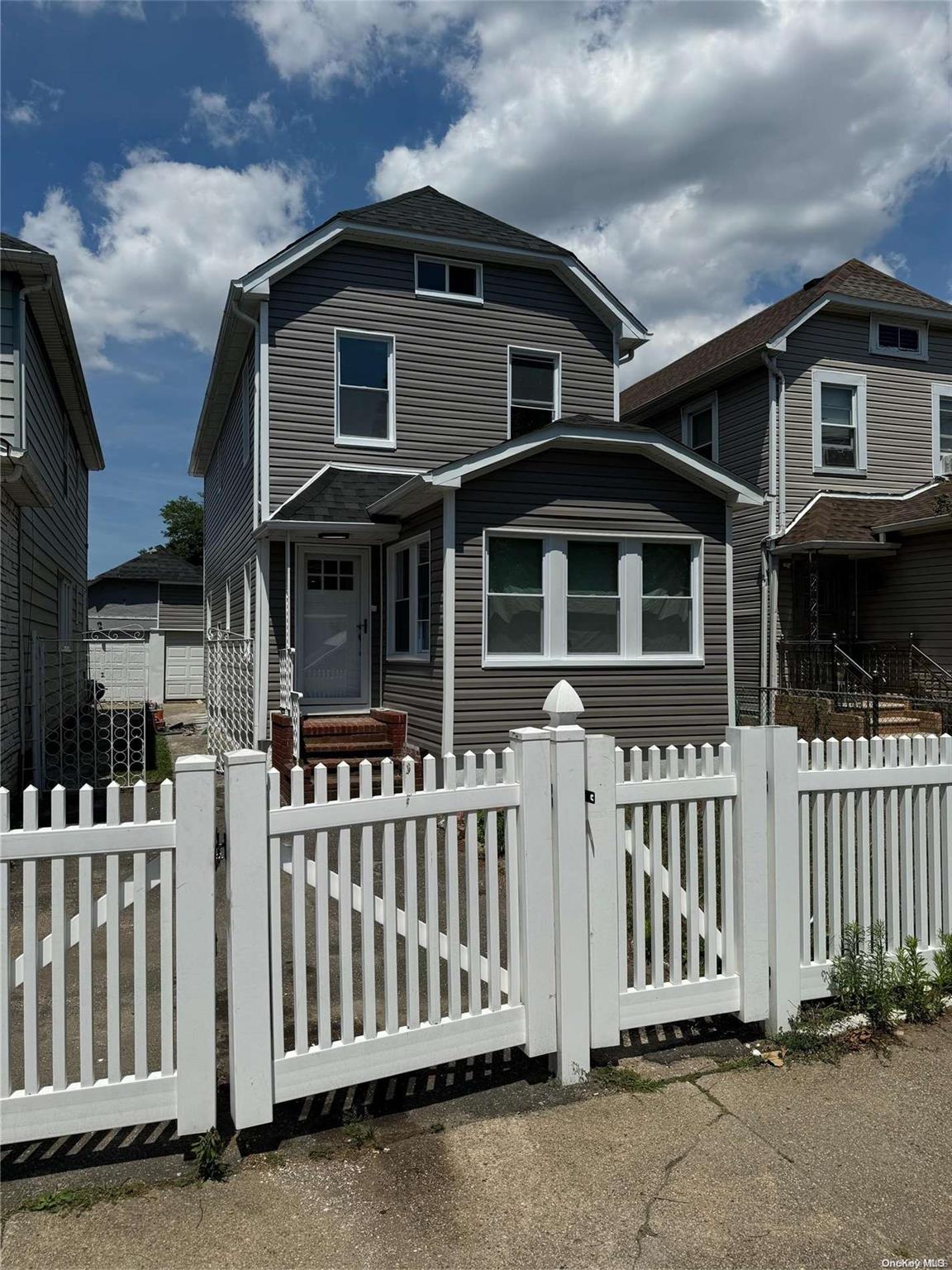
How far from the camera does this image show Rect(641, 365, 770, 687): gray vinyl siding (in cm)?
1544

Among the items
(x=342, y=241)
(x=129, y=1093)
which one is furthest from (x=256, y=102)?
(x=129, y=1093)

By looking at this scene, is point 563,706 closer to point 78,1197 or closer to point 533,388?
point 78,1197

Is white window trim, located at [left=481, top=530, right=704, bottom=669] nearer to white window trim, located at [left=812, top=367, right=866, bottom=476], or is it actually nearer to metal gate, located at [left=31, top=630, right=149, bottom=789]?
metal gate, located at [left=31, top=630, right=149, bottom=789]

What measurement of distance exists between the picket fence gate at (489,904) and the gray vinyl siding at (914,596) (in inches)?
432


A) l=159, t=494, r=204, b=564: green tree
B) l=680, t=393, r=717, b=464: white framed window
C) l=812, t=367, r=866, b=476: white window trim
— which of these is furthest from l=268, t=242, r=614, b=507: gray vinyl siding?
l=159, t=494, r=204, b=564: green tree

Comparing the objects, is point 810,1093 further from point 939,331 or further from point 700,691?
point 939,331

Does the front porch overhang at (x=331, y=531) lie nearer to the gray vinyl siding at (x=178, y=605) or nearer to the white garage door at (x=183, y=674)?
the white garage door at (x=183, y=674)

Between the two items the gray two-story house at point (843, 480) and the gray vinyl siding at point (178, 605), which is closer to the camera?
the gray two-story house at point (843, 480)

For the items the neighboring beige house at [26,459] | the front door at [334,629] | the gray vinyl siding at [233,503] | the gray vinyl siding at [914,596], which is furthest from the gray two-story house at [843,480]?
the neighboring beige house at [26,459]

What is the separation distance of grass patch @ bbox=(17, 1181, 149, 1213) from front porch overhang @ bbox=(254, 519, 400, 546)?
27.7 feet

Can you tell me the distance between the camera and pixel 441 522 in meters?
9.89

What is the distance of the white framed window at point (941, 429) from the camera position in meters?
16.4

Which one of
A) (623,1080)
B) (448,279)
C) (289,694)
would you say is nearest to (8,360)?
(289,694)

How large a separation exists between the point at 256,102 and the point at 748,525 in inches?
427
